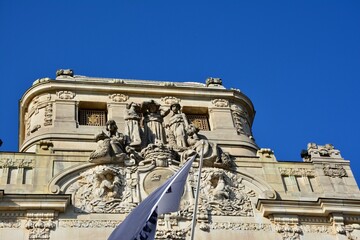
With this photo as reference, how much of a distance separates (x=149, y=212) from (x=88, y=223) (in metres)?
4.24

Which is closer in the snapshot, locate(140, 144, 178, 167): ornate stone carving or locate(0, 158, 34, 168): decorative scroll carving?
locate(0, 158, 34, 168): decorative scroll carving

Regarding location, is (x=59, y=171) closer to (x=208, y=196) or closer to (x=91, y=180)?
(x=91, y=180)

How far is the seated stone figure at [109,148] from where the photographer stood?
22641 mm

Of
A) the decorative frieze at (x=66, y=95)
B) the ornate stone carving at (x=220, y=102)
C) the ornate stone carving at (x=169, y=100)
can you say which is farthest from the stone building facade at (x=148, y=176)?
the ornate stone carving at (x=220, y=102)

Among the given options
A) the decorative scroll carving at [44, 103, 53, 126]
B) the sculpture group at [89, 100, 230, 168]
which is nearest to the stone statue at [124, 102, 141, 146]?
the sculpture group at [89, 100, 230, 168]

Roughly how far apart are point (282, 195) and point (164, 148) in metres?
4.09

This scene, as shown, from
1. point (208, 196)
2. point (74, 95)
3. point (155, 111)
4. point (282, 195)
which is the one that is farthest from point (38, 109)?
point (282, 195)

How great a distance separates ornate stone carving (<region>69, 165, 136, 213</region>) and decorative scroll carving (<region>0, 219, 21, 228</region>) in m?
1.81

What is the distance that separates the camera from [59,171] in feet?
73.6

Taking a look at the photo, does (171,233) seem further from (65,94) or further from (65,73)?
(65,73)

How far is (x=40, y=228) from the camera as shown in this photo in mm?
20469

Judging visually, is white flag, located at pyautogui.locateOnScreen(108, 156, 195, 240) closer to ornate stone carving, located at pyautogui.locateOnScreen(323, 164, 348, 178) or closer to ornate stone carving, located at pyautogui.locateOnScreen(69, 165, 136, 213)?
ornate stone carving, located at pyautogui.locateOnScreen(69, 165, 136, 213)

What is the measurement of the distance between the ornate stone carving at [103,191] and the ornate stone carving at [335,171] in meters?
6.70

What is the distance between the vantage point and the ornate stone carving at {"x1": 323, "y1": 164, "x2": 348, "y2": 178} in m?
23.8
